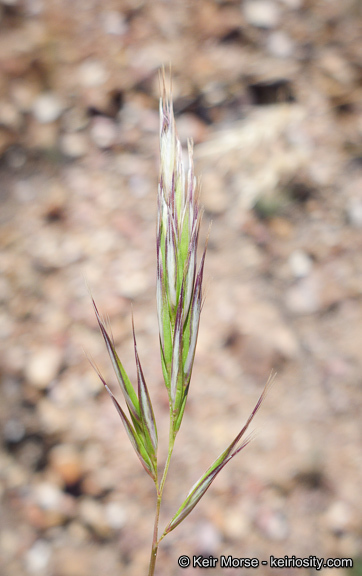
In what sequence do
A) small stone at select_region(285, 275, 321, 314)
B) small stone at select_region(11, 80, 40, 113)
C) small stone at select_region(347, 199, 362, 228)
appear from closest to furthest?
small stone at select_region(285, 275, 321, 314), small stone at select_region(347, 199, 362, 228), small stone at select_region(11, 80, 40, 113)

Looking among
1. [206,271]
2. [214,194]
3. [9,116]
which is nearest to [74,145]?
[9,116]

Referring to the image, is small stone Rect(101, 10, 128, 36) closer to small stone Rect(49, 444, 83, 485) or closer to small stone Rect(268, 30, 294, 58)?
small stone Rect(268, 30, 294, 58)

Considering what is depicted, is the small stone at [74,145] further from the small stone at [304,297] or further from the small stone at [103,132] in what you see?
the small stone at [304,297]

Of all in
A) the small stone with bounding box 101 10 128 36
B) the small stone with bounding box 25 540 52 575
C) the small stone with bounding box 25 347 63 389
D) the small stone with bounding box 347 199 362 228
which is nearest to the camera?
the small stone with bounding box 25 540 52 575

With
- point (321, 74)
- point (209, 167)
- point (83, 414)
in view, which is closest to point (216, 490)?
point (83, 414)

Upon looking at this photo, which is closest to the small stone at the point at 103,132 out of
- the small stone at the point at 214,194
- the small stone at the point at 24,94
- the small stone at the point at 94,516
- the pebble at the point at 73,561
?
the small stone at the point at 24,94

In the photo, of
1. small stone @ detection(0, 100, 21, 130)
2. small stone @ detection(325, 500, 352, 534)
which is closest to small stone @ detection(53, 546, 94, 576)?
small stone @ detection(325, 500, 352, 534)
